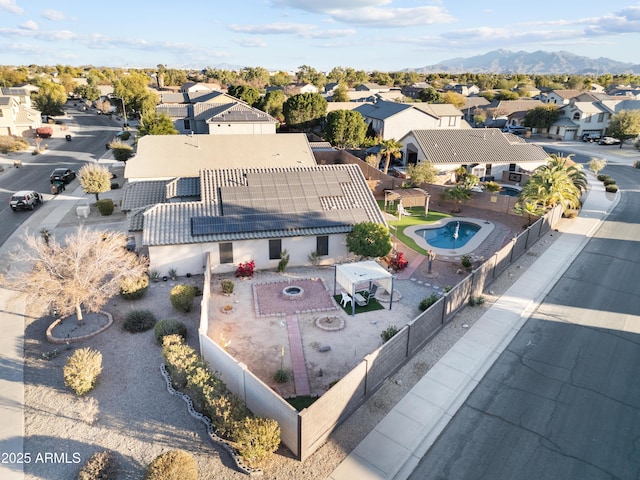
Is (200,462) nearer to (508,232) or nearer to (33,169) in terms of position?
(508,232)

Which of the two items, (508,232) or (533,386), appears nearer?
(533,386)

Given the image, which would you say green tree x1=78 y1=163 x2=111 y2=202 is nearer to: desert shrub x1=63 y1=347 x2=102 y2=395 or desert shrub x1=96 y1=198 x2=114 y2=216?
desert shrub x1=96 y1=198 x2=114 y2=216

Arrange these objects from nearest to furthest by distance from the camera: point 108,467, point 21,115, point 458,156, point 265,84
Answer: point 108,467
point 458,156
point 21,115
point 265,84

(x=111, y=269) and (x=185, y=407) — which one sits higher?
(x=111, y=269)

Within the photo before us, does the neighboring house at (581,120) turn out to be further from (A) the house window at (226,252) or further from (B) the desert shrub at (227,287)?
(B) the desert shrub at (227,287)

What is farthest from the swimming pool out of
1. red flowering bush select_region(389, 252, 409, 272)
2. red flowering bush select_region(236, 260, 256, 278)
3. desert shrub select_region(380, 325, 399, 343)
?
red flowering bush select_region(236, 260, 256, 278)

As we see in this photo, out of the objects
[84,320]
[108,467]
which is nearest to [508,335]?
[108,467]

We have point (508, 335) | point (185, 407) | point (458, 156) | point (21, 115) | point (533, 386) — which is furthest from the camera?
point (21, 115)
